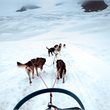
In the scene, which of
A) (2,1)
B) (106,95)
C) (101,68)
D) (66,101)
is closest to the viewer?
(66,101)

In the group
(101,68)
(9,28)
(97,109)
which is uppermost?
(97,109)

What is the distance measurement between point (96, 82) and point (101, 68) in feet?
7.72

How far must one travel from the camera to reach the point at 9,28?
4453 cm

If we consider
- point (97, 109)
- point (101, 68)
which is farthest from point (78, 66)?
point (97, 109)

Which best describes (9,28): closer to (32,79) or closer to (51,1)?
(51,1)

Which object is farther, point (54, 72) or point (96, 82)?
point (54, 72)

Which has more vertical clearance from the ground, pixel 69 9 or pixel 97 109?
pixel 97 109

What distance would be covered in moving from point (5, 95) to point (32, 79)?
143cm

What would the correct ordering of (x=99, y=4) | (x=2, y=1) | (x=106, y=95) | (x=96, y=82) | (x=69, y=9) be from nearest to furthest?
(x=106, y=95) → (x=96, y=82) → (x=69, y=9) → (x=99, y=4) → (x=2, y=1)

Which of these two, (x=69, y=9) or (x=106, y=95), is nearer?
(x=106, y=95)

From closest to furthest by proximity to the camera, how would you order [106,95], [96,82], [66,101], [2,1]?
[66,101] → [106,95] → [96,82] → [2,1]

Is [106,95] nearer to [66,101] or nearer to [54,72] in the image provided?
[66,101]

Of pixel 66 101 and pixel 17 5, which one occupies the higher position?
pixel 66 101

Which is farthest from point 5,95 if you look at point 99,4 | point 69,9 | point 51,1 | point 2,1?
point 2,1
